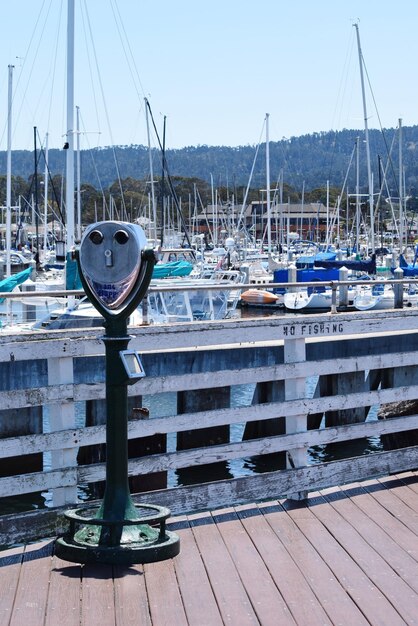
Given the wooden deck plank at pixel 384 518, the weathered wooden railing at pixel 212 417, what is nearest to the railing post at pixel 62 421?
the weathered wooden railing at pixel 212 417

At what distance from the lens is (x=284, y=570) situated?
5.82 metres

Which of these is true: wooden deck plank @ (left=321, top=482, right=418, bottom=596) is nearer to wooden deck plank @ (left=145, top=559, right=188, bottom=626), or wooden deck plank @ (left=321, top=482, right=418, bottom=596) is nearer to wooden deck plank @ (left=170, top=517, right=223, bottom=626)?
wooden deck plank @ (left=170, top=517, right=223, bottom=626)

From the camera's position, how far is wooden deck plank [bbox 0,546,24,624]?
519 centimetres

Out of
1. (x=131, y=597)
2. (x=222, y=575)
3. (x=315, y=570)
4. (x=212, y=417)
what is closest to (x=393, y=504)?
(x=212, y=417)

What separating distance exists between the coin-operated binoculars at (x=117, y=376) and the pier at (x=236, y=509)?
0.58ft

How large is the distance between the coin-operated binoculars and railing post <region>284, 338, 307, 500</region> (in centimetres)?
148

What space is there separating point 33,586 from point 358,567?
1.70m

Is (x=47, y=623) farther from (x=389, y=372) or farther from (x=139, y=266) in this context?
(x=389, y=372)

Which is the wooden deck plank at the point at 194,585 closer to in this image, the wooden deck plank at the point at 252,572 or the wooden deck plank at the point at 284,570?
the wooden deck plank at the point at 252,572

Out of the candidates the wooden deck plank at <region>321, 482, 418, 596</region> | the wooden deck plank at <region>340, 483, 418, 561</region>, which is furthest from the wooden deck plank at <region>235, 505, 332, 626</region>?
the wooden deck plank at <region>340, 483, 418, 561</region>

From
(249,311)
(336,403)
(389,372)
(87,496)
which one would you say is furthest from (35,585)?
(249,311)

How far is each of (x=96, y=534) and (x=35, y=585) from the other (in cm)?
61

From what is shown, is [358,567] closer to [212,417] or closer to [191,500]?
[191,500]

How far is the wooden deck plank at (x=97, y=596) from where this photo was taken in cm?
509
